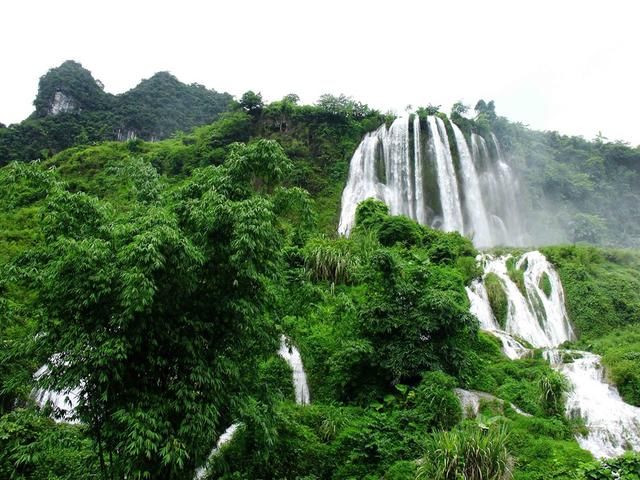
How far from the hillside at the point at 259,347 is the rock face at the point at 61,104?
171 ft

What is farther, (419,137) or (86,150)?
(86,150)

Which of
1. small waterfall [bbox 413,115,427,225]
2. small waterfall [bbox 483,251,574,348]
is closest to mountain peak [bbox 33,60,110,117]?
small waterfall [bbox 413,115,427,225]

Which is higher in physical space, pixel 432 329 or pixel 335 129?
pixel 335 129

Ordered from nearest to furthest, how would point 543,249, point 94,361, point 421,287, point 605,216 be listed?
point 94,361 → point 421,287 → point 543,249 → point 605,216

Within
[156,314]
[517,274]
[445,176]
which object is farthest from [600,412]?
[445,176]

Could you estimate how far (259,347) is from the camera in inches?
254

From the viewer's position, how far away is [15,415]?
7.33 metres

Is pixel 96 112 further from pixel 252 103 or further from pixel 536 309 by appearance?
pixel 536 309

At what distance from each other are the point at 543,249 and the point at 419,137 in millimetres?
14489

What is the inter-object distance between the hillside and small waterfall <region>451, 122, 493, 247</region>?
12.6 meters

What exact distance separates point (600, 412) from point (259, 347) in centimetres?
797

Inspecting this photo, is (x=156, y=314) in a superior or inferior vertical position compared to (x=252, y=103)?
inferior

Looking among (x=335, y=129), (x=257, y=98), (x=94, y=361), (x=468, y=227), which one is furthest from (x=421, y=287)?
(x=257, y=98)

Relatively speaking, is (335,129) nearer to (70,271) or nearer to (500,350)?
(500,350)
